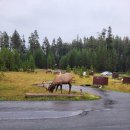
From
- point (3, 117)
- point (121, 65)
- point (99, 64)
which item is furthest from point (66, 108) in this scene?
point (121, 65)

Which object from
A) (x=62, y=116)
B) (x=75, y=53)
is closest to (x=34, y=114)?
(x=62, y=116)

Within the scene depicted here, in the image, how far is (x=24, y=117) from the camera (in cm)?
1683

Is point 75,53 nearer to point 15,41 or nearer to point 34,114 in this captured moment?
point 15,41

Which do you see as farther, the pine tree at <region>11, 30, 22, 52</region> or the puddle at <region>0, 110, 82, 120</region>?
the pine tree at <region>11, 30, 22, 52</region>

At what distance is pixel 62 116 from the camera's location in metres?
17.5

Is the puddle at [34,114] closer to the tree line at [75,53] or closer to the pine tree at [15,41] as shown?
the tree line at [75,53]

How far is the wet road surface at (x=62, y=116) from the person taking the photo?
48.9ft

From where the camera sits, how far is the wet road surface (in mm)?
14891

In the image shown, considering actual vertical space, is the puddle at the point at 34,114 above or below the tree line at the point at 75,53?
below

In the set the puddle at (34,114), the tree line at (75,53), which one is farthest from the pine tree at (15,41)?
the puddle at (34,114)

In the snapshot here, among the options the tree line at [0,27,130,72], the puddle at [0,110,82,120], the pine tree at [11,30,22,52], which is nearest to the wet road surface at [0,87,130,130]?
the puddle at [0,110,82,120]

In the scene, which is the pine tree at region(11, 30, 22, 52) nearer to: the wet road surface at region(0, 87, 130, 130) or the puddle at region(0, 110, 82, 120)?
the wet road surface at region(0, 87, 130, 130)

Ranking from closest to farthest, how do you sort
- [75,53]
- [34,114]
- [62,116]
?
[62,116], [34,114], [75,53]

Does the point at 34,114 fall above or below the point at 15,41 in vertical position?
below
